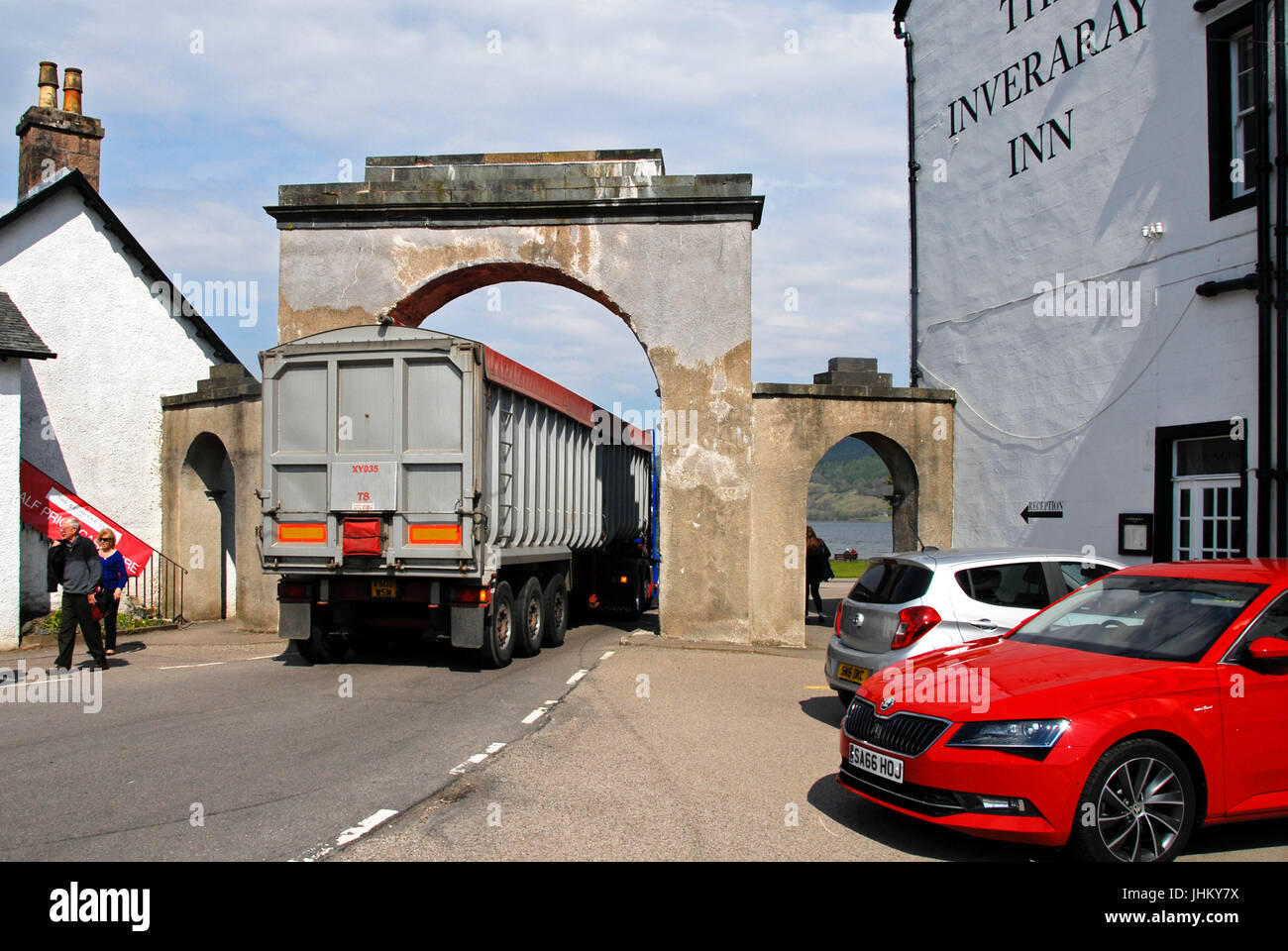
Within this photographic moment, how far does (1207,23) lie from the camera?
36.7 ft

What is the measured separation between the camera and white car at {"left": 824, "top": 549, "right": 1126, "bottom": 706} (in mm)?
8125

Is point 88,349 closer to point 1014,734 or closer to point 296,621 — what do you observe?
point 296,621

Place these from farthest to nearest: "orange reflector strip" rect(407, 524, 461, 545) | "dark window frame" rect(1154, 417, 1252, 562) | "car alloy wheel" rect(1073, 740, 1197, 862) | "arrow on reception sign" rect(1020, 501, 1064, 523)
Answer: "arrow on reception sign" rect(1020, 501, 1064, 523), "dark window frame" rect(1154, 417, 1252, 562), "orange reflector strip" rect(407, 524, 461, 545), "car alloy wheel" rect(1073, 740, 1197, 862)

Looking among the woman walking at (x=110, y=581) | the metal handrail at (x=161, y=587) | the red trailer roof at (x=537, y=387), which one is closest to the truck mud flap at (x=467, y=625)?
the red trailer roof at (x=537, y=387)

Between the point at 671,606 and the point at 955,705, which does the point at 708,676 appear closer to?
the point at 671,606

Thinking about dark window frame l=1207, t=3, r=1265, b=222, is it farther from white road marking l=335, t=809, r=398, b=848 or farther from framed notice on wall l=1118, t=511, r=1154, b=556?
white road marking l=335, t=809, r=398, b=848

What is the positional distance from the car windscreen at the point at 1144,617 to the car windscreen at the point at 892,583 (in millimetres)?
1634

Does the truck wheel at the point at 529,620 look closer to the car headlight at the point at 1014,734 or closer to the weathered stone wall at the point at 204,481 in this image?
the weathered stone wall at the point at 204,481

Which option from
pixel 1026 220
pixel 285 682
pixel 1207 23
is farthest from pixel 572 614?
pixel 1207 23

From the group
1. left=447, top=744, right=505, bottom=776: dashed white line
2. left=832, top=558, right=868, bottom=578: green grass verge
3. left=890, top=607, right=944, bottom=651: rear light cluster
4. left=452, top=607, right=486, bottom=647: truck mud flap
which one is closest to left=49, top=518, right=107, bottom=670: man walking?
A: left=452, top=607, right=486, bottom=647: truck mud flap

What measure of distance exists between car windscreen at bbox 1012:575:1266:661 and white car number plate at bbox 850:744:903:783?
142cm

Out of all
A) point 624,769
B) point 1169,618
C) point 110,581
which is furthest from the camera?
point 110,581

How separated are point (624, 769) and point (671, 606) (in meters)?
7.75

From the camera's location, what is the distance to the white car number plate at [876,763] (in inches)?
214
